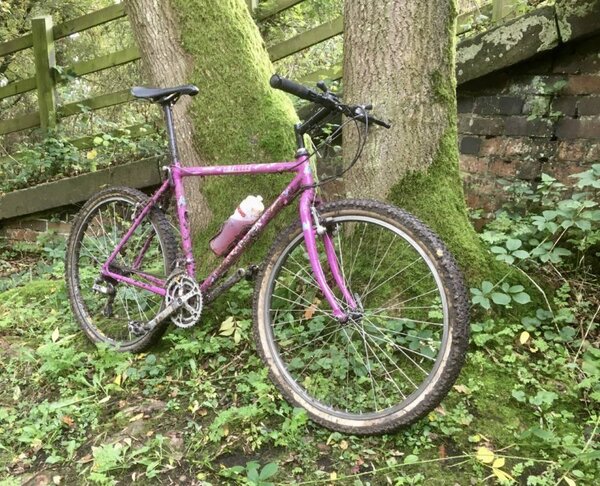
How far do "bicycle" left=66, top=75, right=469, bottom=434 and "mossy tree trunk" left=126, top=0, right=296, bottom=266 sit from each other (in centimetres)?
41

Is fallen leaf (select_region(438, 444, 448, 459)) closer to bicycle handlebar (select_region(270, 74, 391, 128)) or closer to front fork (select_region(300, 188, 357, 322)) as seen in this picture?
front fork (select_region(300, 188, 357, 322))

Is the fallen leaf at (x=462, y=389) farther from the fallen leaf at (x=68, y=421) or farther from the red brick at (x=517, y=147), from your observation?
the red brick at (x=517, y=147)

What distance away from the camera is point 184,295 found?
8.16 ft

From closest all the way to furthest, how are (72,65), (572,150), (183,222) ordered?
(183,222), (572,150), (72,65)

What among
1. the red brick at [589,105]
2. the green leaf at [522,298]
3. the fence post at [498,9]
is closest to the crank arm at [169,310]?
the green leaf at [522,298]

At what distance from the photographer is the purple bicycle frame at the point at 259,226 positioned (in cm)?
208

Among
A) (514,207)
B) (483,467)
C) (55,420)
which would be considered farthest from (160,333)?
(514,207)

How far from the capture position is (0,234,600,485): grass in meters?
1.86

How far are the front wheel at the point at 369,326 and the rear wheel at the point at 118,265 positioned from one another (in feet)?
2.25

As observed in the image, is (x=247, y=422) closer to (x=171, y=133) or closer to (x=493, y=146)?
(x=171, y=133)

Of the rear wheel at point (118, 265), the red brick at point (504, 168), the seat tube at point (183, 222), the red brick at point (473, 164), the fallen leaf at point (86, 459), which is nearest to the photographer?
the fallen leaf at point (86, 459)

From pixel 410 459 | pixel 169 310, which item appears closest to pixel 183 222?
pixel 169 310

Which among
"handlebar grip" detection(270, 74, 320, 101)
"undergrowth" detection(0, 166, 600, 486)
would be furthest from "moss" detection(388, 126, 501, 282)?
"handlebar grip" detection(270, 74, 320, 101)

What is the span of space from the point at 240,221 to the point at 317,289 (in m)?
0.53
